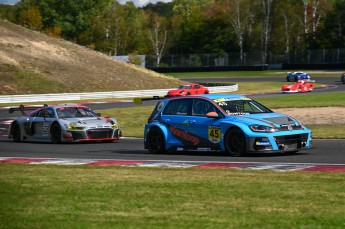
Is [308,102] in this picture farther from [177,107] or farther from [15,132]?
[177,107]

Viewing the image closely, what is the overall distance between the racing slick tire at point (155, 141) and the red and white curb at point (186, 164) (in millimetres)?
2068

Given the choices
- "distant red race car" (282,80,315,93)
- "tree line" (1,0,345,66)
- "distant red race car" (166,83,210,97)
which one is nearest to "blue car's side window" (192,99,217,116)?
"distant red race car" (166,83,210,97)

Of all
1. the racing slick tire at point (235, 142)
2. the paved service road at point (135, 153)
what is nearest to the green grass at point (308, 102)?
the paved service road at point (135, 153)

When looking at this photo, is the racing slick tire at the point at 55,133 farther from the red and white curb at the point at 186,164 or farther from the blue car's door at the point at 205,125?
the blue car's door at the point at 205,125

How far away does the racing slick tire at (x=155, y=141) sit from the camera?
58.7ft

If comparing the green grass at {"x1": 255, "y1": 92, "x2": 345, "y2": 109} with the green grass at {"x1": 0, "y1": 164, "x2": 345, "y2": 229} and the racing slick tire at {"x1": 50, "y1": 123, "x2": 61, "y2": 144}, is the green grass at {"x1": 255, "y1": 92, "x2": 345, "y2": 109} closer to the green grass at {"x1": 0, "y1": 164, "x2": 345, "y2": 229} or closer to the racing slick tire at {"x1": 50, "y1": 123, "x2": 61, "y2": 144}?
the racing slick tire at {"x1": 50, "y1": 123, "x2": 61, "y2": 144}

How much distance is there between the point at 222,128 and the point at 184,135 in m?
1.23

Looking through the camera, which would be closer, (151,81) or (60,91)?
(60,91)

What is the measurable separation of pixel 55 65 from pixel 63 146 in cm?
4670

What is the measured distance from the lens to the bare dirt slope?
62656mm

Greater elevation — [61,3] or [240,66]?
[61,3]

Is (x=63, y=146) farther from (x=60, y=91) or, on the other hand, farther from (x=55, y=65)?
(x=55, y=65)

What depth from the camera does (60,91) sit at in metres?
60.8

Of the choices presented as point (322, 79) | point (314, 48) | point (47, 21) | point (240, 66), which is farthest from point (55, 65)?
point (47, 21)
